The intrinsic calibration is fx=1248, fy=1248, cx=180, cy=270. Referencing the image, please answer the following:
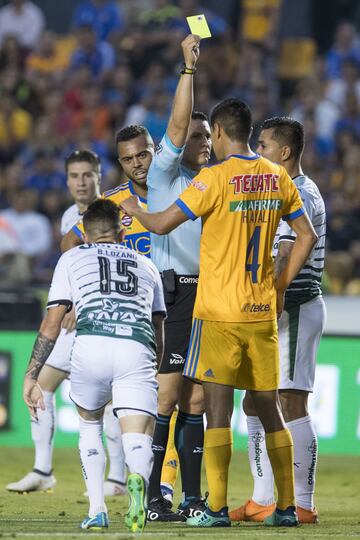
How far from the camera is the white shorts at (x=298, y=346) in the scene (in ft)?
25.1

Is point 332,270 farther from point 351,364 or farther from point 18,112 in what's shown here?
point 18,112

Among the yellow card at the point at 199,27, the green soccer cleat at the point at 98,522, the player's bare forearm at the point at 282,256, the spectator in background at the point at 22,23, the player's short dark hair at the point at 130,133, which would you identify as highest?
the spectator in background at the point at 22,23

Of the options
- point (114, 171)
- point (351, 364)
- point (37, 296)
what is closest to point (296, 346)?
point (351, 364)

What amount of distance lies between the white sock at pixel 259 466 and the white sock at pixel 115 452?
1619 mm

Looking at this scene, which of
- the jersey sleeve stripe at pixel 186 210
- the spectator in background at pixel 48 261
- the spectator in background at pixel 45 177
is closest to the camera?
the jersey sleeve stripe at pixel 186 210

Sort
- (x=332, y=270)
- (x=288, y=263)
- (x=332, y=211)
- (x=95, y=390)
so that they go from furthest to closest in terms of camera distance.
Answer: (x=332, y=211) < (x=332, y=270) < (x=288, y=263) < (x=95, y=390)

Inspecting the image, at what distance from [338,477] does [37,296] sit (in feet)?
11.6

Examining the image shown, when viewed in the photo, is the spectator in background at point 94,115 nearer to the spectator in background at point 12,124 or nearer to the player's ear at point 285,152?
the spectator in background at point 12,124

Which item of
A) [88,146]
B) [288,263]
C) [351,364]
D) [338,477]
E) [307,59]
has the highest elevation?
[307,59]

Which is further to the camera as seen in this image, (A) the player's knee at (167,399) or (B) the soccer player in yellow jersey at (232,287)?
(A) the player's knee at (167,399)

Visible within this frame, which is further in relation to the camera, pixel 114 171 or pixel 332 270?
pixel 114 171

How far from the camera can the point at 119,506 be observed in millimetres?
8547

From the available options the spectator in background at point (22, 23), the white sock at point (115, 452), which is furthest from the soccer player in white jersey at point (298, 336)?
the spectator in background at point (22, 23)

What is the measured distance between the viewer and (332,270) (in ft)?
45.3
